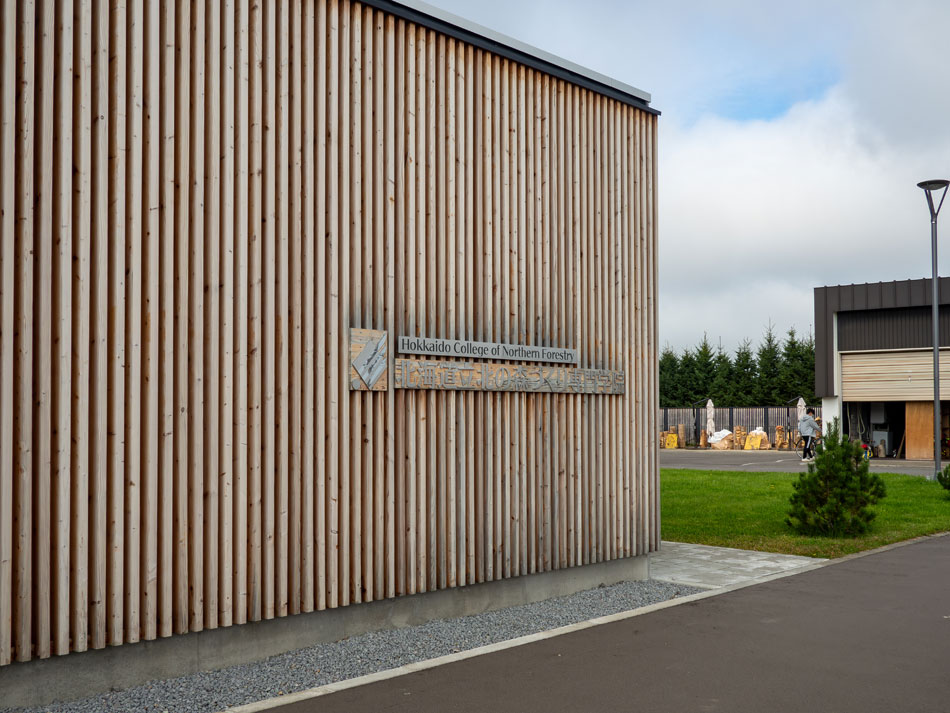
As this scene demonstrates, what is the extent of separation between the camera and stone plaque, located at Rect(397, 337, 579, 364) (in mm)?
8172

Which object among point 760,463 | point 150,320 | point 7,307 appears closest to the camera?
point 7,307

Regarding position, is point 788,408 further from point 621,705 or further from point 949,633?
point 621,705

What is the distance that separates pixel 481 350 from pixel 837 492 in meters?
7.28

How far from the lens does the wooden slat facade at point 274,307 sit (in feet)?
19.6

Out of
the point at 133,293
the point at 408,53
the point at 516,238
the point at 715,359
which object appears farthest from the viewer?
the point at 715,359

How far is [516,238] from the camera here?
922 cm

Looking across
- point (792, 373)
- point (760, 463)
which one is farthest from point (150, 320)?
point (792, 373)

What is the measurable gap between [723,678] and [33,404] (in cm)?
493

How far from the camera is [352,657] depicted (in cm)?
716

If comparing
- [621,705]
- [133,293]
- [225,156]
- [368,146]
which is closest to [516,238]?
[368,146]

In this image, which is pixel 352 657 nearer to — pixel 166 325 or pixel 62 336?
pixel 166 325

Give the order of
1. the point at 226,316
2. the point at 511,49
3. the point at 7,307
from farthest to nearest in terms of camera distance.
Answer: the point at 511,49 → the point at 226,316 → the point at 7,307

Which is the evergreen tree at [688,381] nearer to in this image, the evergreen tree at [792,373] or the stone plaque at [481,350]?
the evergreen tree at [792,373]

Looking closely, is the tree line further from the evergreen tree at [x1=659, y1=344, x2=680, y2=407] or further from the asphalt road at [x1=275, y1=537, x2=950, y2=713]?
the asphalt road at [x1=275, y1=537, x2=950, y2=713]
